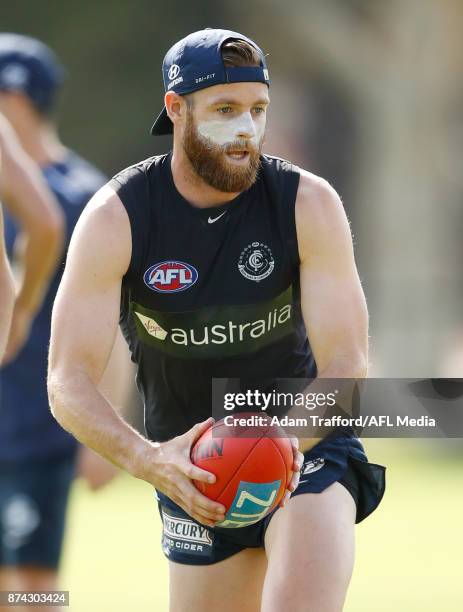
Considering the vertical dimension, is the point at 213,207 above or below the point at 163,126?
below

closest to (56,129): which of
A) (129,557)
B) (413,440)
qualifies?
(413,440)

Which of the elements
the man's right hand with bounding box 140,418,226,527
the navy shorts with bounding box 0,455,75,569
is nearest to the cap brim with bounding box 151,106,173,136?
the man's right hand with bounding box 140,418,226,527

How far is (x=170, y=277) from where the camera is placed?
5062mm

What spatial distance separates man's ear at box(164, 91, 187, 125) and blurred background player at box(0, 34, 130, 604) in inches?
59.5

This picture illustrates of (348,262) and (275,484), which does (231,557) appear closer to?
(275,484)

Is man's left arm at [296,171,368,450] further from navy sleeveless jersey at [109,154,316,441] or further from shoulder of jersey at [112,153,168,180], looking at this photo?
shoulder of jersey at [112,153,168,180]

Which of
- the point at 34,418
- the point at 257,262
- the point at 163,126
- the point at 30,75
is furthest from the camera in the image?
the point at 30,75

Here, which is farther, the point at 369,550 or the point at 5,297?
the point at 369,550

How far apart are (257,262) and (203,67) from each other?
0.71m

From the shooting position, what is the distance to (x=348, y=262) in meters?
5.00

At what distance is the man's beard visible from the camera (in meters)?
5.02

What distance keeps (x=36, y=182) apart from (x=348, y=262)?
2159mm

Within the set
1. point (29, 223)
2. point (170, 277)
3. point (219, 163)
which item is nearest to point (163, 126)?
point (219, 163)

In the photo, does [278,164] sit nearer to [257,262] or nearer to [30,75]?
[257,262]
